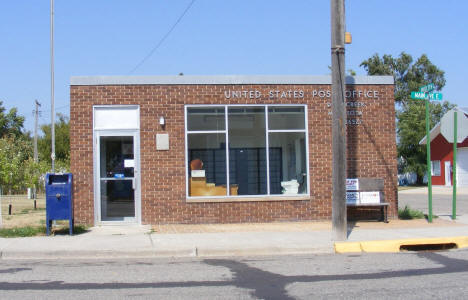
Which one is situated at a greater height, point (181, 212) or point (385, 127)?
point (385, 127)

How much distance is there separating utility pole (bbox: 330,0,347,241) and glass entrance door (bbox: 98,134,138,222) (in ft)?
17.3

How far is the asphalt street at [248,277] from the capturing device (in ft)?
21.9

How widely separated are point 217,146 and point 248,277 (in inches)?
259

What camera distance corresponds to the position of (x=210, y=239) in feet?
36.6

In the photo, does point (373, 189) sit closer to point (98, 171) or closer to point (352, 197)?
point (352, 197)

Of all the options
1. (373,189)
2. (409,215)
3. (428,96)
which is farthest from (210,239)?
(428,96)

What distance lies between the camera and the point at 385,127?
14.4m

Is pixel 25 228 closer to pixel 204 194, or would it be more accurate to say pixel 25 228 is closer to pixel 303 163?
pixel 204 194

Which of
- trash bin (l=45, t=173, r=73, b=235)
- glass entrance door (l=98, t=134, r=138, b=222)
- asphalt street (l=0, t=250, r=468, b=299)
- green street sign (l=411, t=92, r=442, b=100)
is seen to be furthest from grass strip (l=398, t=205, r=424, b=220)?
trash bin (l=45, t=173, r=73, b=235)

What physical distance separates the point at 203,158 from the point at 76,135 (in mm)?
3256

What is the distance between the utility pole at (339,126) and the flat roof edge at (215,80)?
3.15m

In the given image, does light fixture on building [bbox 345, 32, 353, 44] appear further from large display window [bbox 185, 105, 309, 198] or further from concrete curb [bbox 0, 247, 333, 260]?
concrete curb [bbox 0, 247, 333, 260]

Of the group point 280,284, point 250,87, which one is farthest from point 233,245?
point 250,87

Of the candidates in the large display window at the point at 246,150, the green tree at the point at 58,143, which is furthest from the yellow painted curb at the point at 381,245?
the green tree at the point at 58,143
